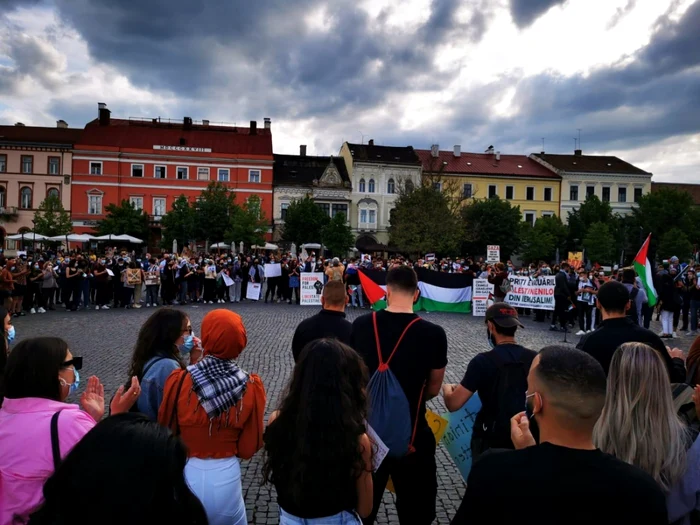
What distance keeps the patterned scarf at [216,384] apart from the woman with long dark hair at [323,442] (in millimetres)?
513

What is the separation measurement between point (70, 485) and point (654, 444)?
2.56m

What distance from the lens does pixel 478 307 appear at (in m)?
19.4

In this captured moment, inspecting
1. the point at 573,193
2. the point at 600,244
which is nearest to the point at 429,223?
the point at 600,244

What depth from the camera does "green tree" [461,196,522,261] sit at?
2363 inches

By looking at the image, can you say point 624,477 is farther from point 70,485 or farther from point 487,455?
point 70,485

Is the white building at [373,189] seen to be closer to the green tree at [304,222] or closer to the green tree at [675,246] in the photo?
the green tree at [304,222]

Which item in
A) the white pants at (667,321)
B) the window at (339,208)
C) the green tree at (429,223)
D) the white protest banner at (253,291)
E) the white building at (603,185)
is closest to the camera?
the white pants at (667,321)

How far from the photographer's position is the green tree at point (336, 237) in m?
57.9

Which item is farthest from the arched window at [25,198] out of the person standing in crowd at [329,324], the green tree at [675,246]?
the green tree at [675,246]

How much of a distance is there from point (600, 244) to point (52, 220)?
56.4 m

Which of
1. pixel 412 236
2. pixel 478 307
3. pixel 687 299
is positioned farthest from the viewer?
pixel 412 236

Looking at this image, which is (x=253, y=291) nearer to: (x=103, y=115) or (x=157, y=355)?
(x=157, y=355)

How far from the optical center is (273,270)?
75.5ft

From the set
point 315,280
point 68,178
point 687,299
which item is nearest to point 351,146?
point 68,178
